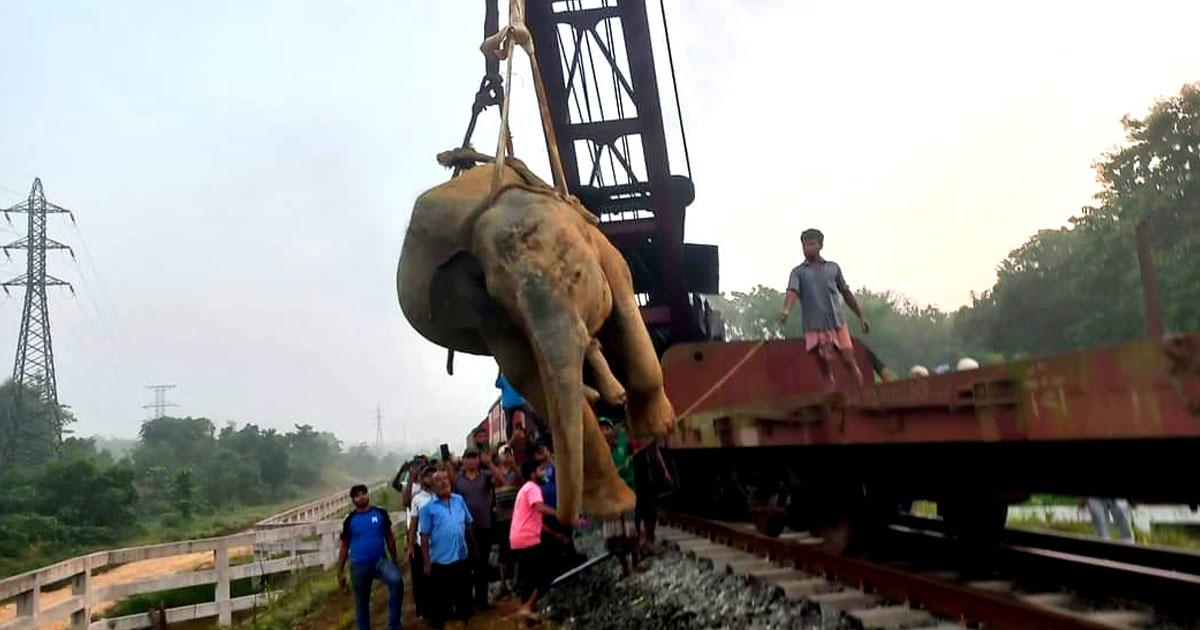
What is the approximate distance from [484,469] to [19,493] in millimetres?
37718

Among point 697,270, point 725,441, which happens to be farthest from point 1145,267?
point 697,270

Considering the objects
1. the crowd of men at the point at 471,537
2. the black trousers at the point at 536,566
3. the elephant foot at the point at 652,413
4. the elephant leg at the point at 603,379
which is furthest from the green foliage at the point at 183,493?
the elephant leg at the point at 603,379

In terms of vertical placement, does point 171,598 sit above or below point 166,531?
below

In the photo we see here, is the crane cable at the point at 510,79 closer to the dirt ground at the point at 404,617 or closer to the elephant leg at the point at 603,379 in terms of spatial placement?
the elephant leg at the point at 603,379

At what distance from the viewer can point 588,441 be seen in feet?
10.6

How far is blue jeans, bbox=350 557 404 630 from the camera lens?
22.1 feet

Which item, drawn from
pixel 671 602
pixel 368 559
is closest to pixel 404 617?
pixel 368 559

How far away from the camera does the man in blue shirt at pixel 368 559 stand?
6.76 metres

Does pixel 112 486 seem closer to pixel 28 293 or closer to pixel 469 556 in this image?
pixel 28 293

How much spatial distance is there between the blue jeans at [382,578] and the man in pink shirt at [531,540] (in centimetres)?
100

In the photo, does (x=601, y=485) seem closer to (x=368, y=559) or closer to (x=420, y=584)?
(x=368, y=559)

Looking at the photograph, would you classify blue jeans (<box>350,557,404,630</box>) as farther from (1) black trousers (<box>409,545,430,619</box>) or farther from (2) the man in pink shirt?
(2) the man in pink shirt

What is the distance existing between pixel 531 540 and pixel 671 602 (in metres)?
1.40

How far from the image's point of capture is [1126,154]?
82.2 ft
